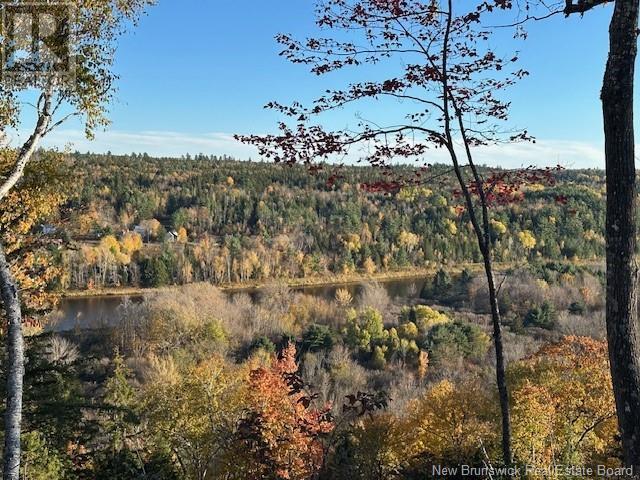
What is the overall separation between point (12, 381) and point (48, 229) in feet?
13.6

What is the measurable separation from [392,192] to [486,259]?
1.08m

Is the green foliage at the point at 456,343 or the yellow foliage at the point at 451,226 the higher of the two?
the yellow foliage at the point at 451,226

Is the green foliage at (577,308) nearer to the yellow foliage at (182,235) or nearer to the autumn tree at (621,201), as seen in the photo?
the autumn tree at (621,201)

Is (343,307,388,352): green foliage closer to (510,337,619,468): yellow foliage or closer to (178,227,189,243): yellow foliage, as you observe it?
(510,337,619,468): yellow foliage

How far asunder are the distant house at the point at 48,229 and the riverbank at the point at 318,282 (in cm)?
5805

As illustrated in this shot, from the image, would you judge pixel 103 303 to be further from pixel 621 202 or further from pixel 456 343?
Result: pixel 621 202

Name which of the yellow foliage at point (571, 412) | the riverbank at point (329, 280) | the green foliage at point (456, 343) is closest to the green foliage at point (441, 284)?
the riverbank at point (329, 280)

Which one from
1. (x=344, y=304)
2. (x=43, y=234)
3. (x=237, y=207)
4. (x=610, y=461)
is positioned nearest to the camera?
(x=43, y=234)

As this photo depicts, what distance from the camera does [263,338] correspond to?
3891 centimetres

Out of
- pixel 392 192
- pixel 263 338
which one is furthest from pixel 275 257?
pixel 392 192

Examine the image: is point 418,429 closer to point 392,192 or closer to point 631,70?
point 392,192

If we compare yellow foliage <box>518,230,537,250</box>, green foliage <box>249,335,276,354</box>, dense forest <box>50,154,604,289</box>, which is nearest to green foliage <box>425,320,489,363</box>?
green foliage <box>249,335,276,354</box>

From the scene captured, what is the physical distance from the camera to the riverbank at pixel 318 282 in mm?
66938

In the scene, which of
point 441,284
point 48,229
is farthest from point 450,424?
point 441,284
